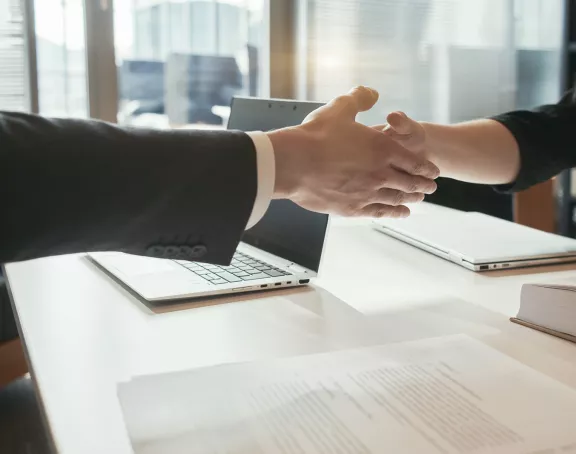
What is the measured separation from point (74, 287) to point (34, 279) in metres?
0.10

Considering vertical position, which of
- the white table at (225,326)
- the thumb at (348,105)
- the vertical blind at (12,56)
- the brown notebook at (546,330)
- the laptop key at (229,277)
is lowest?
the white table at (225,326)

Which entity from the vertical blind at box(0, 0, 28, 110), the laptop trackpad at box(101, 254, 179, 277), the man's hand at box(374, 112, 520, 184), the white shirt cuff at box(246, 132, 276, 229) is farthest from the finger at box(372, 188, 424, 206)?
the vertical blind at box(0, 0, 28, 110)

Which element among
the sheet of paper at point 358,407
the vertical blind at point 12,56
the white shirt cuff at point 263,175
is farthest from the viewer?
the vertical blind at point 12,56

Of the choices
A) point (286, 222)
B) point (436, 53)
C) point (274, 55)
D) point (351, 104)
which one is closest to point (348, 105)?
point (351, 104)

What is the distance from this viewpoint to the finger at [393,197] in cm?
98

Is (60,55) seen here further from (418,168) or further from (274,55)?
(418,168)

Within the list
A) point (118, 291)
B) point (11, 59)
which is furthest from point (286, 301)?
point (11, 59)

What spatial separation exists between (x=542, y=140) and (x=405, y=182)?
0.39m

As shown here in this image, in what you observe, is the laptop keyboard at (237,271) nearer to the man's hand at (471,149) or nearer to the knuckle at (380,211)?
the knuckle at (380,211)

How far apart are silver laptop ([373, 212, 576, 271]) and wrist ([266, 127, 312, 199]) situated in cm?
41

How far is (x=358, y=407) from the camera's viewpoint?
0.62 m

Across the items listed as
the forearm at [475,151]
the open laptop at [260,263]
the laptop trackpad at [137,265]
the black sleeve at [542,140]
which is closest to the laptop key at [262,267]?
the open laptop at [260,263]

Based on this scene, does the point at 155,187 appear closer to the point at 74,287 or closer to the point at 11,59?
the point at 74,287

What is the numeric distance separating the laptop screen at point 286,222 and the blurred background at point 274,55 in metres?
1.58
